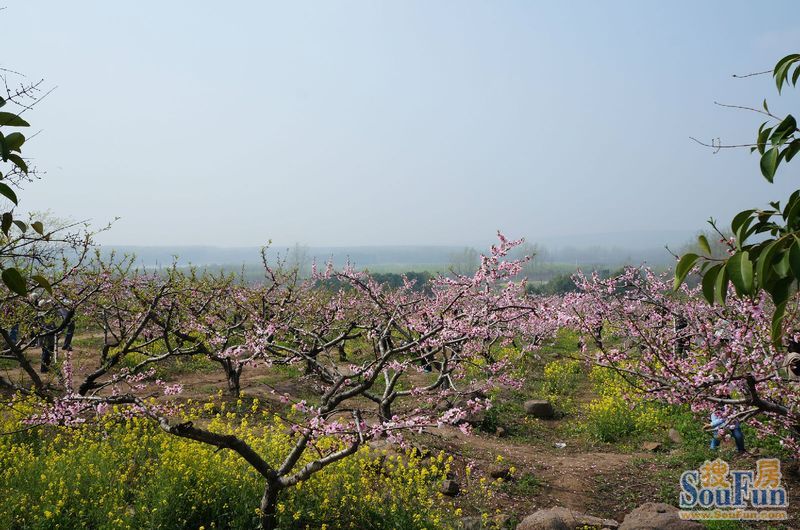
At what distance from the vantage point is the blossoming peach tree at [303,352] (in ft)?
18.1

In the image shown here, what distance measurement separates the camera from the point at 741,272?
5.85 ft

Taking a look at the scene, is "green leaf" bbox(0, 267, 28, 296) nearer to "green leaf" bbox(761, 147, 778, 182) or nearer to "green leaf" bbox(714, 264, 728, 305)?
"green leaf" bbox(714, 264, 728, 305)

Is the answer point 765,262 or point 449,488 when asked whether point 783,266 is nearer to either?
point 765,262

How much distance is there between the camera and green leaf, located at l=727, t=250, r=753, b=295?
1763 mm

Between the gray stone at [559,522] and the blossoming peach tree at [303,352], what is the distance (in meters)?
1.52

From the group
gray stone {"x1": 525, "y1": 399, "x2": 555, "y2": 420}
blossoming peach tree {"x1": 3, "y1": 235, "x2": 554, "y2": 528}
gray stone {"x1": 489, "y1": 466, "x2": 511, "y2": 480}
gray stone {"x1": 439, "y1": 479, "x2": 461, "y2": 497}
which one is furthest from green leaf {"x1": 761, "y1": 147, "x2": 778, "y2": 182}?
gray stone {"x1": 525, "y1": 399, "x2": 555, "y2": 420}

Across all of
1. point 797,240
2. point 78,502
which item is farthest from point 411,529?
point 797,240

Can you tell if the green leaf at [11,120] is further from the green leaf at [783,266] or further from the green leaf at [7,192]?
the green leaf at [783,266]

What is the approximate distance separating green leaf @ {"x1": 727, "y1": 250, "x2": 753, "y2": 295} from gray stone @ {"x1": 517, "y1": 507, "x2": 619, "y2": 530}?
536cm

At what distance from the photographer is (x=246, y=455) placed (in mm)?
5242

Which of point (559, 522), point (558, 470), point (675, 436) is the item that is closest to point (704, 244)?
point (559, 522)

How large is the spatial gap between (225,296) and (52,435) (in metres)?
Answer: 4.72

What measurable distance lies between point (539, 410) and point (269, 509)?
29.7 feet

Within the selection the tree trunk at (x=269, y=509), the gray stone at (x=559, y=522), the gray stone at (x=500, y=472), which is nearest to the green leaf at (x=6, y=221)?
the tree trunk at (x=269, y=509)
